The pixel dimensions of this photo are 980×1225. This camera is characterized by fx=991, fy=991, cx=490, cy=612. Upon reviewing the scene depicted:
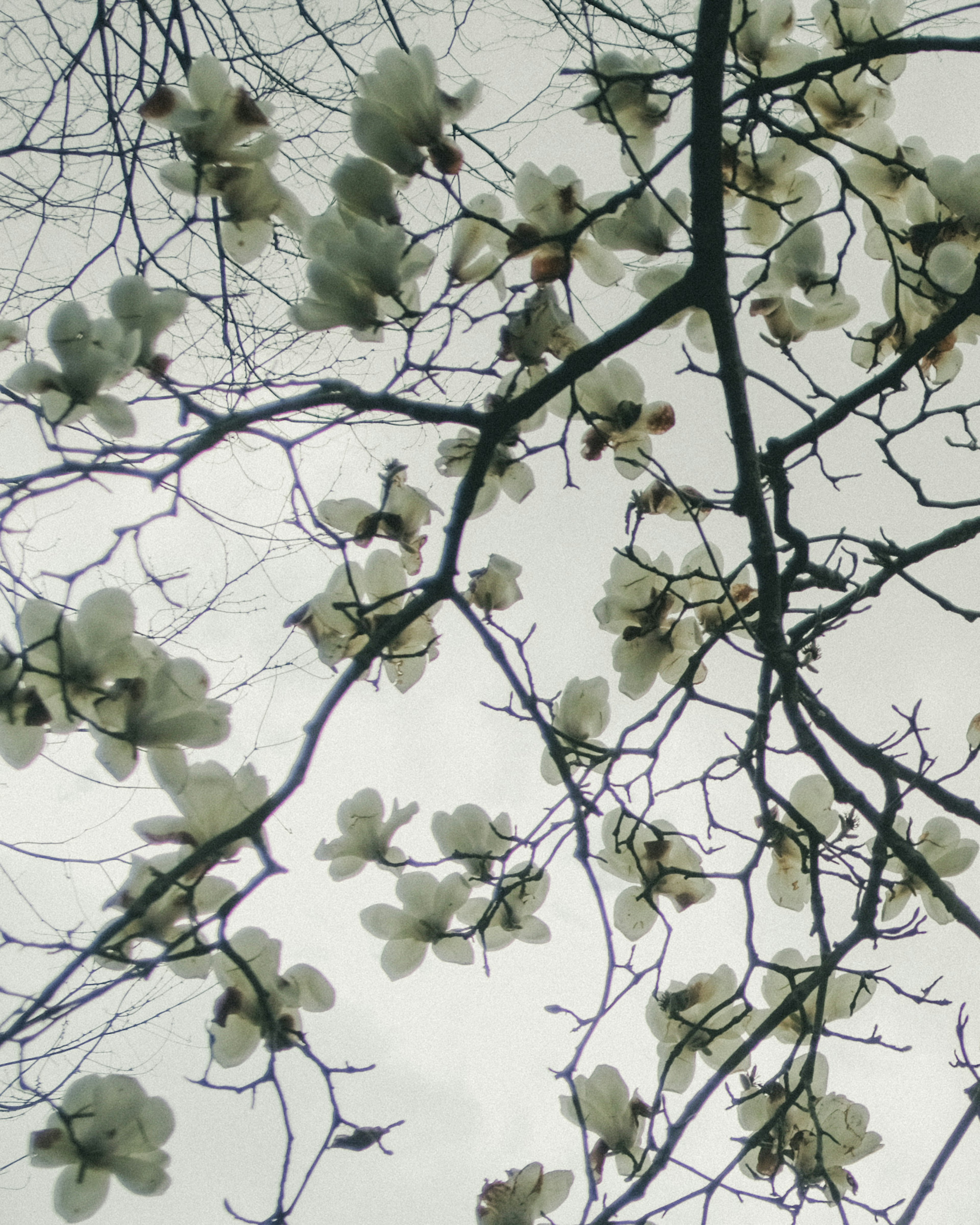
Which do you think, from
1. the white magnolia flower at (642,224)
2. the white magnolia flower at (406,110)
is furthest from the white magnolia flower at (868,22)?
the white magnolia flower at (406,110)

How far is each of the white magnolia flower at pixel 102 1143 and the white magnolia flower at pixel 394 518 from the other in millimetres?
593

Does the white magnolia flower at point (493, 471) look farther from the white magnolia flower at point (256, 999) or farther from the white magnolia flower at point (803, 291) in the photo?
the white magnolia flower at point (256, 999)

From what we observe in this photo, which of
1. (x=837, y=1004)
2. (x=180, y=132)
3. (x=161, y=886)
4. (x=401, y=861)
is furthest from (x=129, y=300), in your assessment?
(x=837, y=1004)

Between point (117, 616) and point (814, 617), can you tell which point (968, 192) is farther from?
point (117, 616)

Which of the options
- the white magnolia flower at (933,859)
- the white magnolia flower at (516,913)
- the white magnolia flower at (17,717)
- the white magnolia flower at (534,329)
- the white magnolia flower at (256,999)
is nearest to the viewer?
the white magnolia flower at (17,717)

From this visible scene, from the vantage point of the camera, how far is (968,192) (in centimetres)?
112

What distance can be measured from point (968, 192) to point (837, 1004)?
101 centimetres

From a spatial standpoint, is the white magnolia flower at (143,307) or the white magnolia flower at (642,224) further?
the white magnolia flower at (642,224)

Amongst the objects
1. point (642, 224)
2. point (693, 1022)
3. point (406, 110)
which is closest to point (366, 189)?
point (406, 110)

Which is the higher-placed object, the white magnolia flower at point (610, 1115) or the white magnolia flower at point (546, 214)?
the white magnolia flower at point (546, 214)

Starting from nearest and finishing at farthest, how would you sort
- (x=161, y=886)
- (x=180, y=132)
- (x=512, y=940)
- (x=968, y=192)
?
1. (x=161, y=886)
2. (x=180, y=132)
3. (x=968, y=192)
4. (x=512, y=940)

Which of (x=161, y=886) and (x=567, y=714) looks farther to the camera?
(x=567, y=714)

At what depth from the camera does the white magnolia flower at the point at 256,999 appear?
943mm

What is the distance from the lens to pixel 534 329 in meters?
1.08
